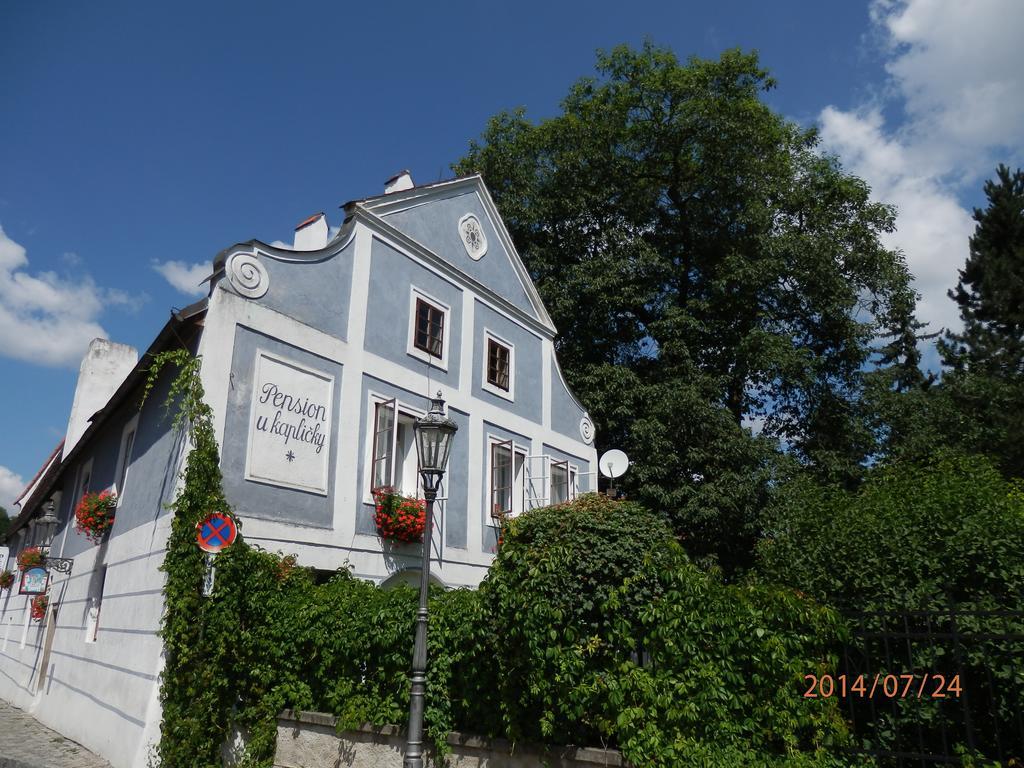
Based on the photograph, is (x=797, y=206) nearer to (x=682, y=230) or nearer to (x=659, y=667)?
(x=682, y=230)

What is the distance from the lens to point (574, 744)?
7121 mm

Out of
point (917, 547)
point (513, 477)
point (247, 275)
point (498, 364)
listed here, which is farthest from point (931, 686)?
point (498, 364)

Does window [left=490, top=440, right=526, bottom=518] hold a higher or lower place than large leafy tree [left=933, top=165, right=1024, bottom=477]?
lower

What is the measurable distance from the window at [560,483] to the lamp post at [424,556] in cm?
961

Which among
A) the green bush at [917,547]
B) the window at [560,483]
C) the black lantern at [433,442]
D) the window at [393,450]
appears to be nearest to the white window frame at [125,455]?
the window at [393,450]

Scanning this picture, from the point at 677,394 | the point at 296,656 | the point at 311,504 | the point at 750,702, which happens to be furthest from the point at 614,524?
the point at 677,394

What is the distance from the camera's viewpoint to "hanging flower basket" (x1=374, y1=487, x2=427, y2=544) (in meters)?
12.9

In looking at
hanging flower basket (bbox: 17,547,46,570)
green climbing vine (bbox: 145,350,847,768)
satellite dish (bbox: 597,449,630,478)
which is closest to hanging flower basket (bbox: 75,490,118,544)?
green climbing vine (bbox: 145,350,847,768)

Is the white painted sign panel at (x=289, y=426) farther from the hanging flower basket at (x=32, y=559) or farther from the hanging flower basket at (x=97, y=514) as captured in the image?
the hanging flower basket at (x=32, y=559)

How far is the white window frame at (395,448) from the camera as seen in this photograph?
1305 cm

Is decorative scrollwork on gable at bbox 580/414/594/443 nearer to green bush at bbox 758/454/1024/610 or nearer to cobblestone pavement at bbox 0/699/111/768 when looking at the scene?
green bush at bbox 758/454/1024/610

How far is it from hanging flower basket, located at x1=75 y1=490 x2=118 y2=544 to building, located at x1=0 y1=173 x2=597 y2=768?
0.71ft

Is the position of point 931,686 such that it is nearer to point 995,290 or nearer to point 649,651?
point 649,651
